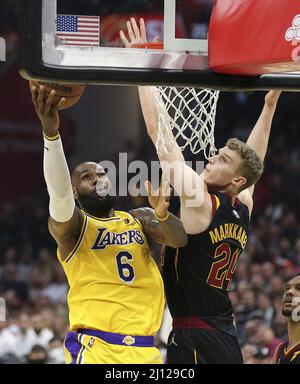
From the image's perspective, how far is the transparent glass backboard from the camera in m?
4.61

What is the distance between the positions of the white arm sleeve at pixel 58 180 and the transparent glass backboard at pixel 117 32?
1.55 feet

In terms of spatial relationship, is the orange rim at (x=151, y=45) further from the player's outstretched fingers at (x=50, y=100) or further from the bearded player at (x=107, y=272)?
the bearded player at (x=107, y=272)

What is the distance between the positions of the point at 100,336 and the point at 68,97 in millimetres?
1287

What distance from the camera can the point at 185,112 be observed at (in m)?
5.48

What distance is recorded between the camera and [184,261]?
17.3 ft

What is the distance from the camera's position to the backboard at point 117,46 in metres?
4.49

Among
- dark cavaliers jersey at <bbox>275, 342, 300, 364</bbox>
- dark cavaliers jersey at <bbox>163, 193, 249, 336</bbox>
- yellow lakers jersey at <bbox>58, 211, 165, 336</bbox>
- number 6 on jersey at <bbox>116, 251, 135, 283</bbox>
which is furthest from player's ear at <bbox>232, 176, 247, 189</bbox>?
dark cavaliers jersey at <bbox>275, 342, 300, 364</bbox>

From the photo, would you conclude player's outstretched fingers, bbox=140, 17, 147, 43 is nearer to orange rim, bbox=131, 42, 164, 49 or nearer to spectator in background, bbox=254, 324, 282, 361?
orange rim, bbox=131, 42, 164, 49

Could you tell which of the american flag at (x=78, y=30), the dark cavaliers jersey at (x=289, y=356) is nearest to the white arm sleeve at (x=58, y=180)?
the american flag at (x=78, y=30)

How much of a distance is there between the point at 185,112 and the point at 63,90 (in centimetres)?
98

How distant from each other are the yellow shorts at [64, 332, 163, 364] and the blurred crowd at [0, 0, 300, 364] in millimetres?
2959

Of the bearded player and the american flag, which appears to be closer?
the american flag

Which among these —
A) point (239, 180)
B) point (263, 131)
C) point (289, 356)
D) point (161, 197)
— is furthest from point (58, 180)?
point (289, 356)
